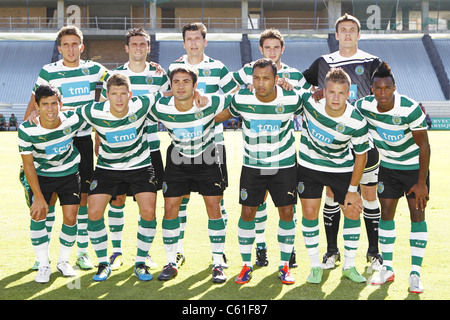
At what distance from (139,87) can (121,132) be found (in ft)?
2.93

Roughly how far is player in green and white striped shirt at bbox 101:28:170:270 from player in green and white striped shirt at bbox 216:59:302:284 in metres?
1.07

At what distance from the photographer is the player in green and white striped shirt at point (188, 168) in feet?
17.6

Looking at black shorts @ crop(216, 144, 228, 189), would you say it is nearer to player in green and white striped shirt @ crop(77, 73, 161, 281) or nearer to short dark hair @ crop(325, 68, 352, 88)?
player in green and white striped shirt @ crop(77, 73, 161, 281)

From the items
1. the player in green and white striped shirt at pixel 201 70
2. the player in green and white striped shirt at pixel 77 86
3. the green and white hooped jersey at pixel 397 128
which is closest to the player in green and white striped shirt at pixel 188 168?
the player in green and white striped shirt at pixel 201 70

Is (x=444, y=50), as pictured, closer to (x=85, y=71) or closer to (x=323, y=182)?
(x=323, y=182)

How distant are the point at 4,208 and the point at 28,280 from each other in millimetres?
4339

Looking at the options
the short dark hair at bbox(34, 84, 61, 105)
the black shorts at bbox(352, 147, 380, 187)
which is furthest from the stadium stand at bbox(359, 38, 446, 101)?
the short dark hair at bbox(34, 84, 61, 105)

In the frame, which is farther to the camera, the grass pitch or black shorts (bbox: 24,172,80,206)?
black shorts (bbox: 24,172,80,206)

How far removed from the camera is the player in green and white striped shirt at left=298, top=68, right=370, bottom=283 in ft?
16.9

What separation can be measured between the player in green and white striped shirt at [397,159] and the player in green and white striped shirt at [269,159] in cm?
77

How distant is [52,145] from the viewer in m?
5.35

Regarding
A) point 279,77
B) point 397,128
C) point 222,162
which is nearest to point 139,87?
point 222,162

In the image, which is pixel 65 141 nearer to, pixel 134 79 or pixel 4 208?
pixel 134 79

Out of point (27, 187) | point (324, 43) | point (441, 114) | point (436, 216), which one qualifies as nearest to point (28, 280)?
point (27, 187)
